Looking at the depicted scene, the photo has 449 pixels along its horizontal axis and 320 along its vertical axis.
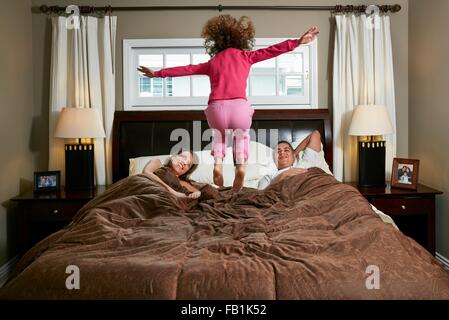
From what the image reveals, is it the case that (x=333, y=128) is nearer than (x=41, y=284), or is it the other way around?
(x=41, y=284)

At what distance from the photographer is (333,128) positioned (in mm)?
3941

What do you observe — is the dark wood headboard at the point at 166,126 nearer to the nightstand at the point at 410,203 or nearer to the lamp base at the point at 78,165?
the lamp base at the point at 78,165

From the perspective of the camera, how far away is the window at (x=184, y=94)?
151 inches

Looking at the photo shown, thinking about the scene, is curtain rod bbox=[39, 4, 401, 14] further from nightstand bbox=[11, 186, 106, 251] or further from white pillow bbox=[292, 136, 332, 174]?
nightstand bbox=[11, 186, 106, 251]

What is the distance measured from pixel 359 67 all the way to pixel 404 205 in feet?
3.74

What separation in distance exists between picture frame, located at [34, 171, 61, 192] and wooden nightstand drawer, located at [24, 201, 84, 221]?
0.74ft

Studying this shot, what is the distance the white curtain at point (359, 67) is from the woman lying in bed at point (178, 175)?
4.78 feet

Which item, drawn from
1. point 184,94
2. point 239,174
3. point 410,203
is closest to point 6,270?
point 184,94

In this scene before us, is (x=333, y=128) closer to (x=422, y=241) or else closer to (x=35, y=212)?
(x=422, y=241)

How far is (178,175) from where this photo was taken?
2.91 m

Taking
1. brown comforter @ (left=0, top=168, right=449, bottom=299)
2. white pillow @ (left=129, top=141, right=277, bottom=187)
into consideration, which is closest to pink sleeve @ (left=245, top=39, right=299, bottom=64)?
white pillow @ (left=129, top=141, right=277, bottom=187)
